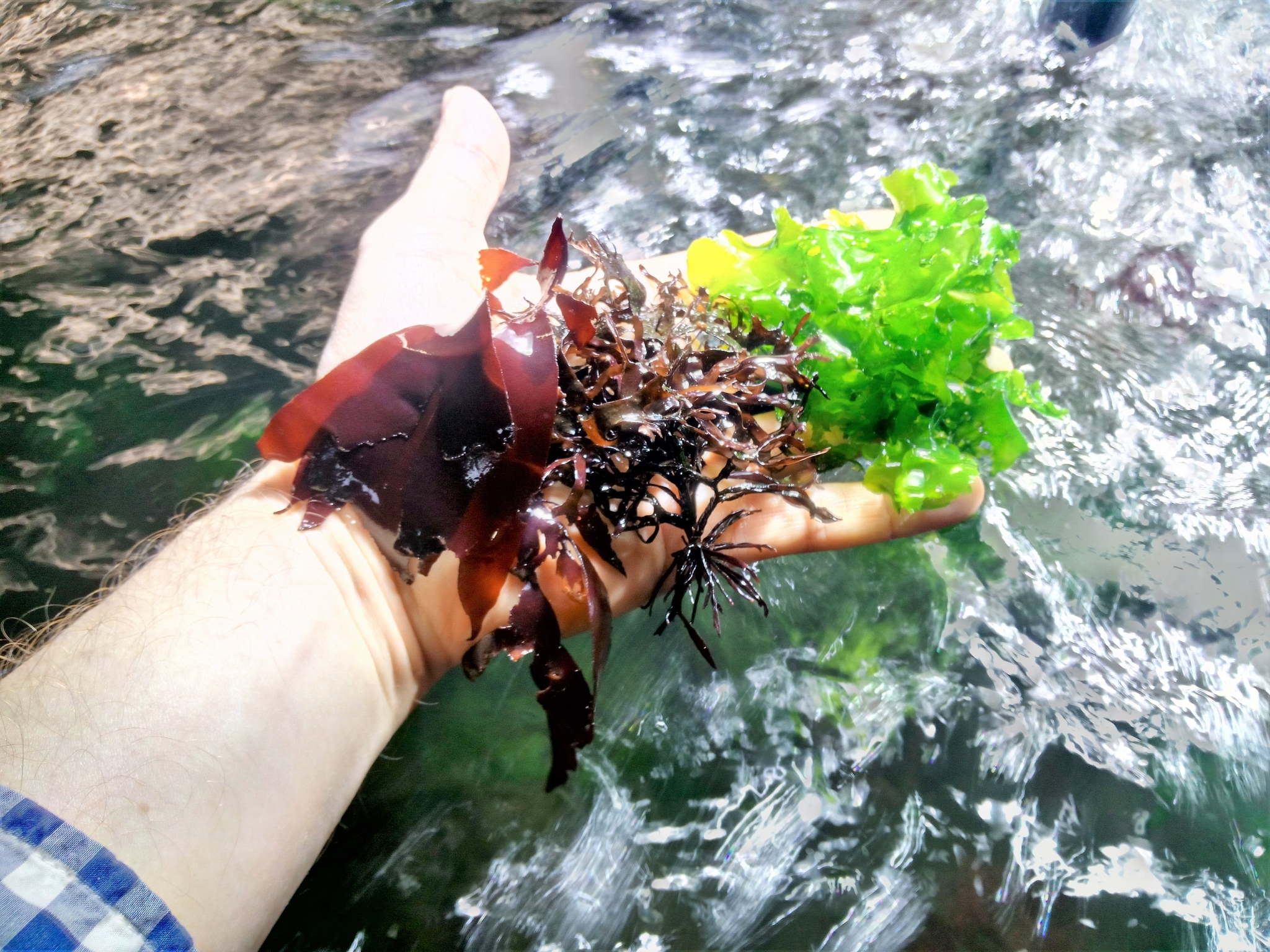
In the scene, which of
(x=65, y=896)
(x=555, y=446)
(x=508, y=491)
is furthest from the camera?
(x=555, y=446)

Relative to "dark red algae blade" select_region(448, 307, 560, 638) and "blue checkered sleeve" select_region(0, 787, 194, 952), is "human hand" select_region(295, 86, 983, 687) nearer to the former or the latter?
"dark red algae blade" select_region(448, 307, 560, 638)

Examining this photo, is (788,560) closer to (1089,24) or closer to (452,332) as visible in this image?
(452,332)

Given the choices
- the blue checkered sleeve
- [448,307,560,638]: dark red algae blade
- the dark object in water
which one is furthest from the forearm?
the dark object in water

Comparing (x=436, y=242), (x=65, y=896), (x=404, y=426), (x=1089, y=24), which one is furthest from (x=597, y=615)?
(x=1089, y=24)

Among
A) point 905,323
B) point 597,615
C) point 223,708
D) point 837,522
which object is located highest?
point 905,323

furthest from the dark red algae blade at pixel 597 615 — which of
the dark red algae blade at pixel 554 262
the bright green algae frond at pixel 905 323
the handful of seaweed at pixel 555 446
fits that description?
the bright green algae frond at pixel 905 323

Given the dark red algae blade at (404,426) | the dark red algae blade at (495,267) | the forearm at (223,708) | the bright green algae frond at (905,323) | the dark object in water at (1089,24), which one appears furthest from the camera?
the dark object in water at (1089,24)

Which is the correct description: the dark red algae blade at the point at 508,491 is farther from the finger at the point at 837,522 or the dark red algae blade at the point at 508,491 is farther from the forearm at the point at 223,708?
the finger at the point at 837,522
